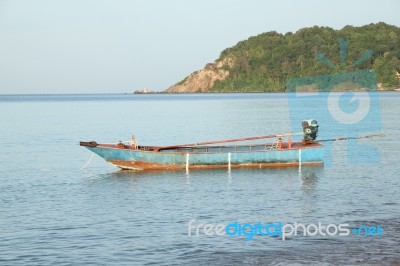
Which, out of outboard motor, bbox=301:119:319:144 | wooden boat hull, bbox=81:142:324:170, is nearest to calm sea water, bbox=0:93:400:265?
wooden boat hull, bbox=81:142:324:170

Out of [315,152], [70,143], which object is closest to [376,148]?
[315,152]

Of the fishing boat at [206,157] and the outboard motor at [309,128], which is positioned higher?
the outboard motor at [309,128]

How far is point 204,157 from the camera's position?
1526 inches

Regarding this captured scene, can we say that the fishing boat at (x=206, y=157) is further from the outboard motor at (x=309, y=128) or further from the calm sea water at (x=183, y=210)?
the calm sea water at (x=183, y=210)

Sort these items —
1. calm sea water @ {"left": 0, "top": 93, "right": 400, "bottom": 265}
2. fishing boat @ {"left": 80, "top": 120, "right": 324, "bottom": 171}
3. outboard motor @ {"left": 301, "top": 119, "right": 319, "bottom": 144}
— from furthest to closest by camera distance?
outboard motor @ {"left": 301, "top": 119, "right": 319, "bottom": 144} < fishing boat @ {"left": 80, "top": 120, "right": 324, "bottom": 171} < calm sea water @ {"left": 0, "top": 93, "right": 400, "bottom": 265}

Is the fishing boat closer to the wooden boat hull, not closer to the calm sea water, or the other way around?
the wooden boat hull

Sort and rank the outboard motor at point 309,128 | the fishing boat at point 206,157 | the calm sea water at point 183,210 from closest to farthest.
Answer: the calm sea water at point 183,210
the fishing boat at point 206,157
the outboard motor at point 309,128

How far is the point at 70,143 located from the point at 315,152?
29516 mm

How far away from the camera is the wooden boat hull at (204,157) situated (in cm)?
3875

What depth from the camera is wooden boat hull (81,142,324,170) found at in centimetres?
3875

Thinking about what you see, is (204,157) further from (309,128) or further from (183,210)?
(183,210)

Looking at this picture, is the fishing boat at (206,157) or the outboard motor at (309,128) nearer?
the fishing boat at (206,157)

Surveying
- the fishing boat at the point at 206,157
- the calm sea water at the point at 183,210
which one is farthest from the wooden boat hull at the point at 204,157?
the calm sea water at the point at 183,210

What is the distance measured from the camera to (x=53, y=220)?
25203 mm
